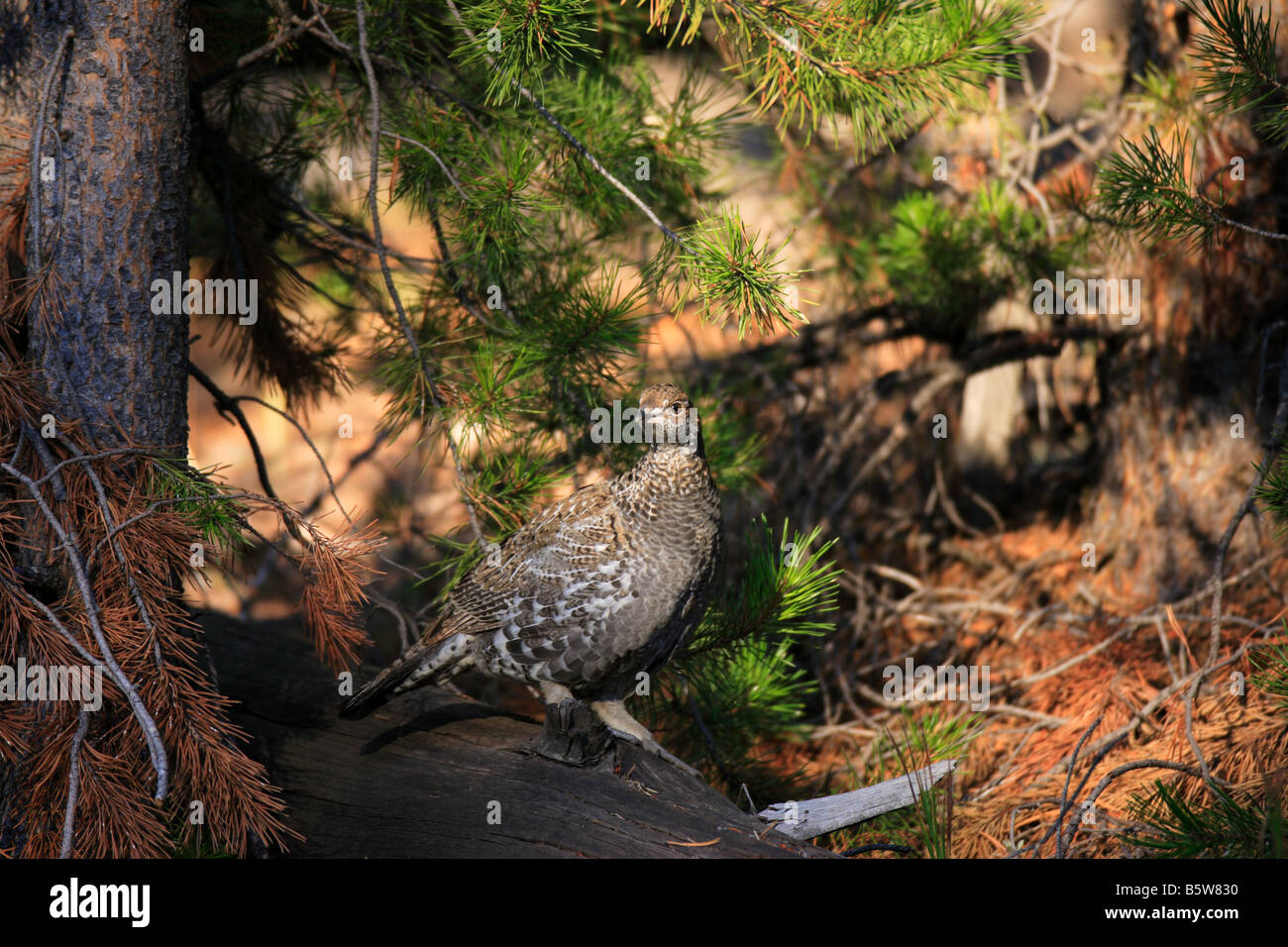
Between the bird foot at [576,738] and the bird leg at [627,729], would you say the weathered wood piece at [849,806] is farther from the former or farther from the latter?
the bird foot at [576,738]

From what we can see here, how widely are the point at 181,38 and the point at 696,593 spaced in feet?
6.29

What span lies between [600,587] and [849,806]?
33.9 inches

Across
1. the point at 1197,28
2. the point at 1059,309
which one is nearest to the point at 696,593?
the point at 1059,309

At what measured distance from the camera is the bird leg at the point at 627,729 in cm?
271

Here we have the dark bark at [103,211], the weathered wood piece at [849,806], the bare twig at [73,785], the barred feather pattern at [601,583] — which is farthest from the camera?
the barred feather pattern at [601,583]

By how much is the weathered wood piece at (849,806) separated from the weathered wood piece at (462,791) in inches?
4.3

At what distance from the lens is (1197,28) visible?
3666mm

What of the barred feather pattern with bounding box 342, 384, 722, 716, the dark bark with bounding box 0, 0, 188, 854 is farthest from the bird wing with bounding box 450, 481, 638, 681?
the dark bark with bounding box 0, 0, 188, 854

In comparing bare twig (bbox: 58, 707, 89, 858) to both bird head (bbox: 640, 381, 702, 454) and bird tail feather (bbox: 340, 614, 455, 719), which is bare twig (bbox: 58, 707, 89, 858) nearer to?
bird tail feather (bbox: 340, 614, 455, 719)

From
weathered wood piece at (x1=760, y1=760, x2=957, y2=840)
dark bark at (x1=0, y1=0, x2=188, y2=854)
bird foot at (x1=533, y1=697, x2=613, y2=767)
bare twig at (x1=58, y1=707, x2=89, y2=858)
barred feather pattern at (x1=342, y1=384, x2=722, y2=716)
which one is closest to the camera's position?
bare twig at (x1=58, y1=707, x2=89, y2=858)

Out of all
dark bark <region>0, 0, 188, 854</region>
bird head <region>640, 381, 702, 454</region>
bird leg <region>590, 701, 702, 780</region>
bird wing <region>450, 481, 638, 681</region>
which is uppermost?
dark bark <region>0, 0, 188, 854</region>

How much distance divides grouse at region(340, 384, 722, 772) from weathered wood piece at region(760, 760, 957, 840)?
1.14 feet

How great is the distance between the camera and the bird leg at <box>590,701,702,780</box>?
2.71 m

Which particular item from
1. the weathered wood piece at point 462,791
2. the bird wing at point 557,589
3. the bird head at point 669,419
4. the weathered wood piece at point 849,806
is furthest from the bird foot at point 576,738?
the bird head at point 669,419
